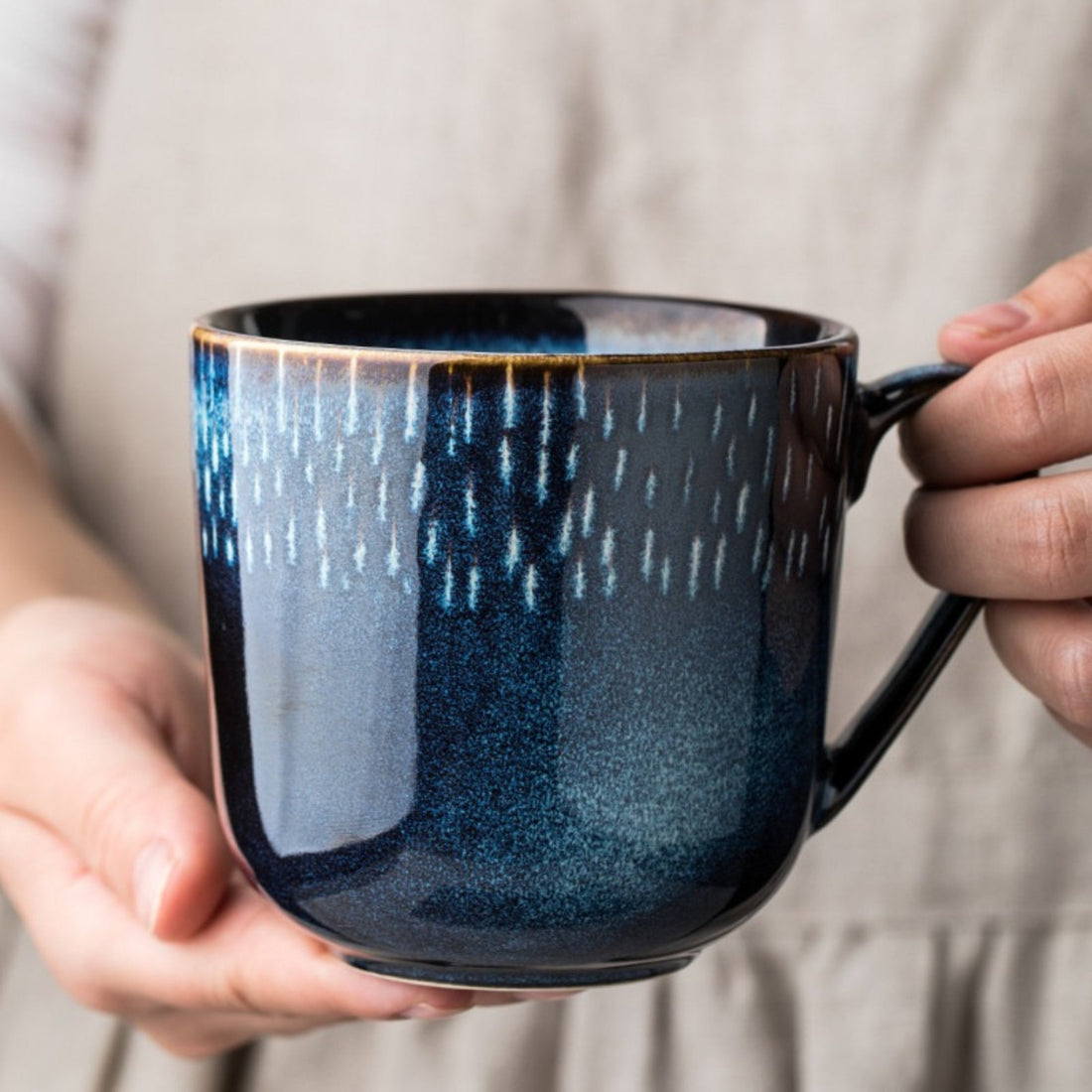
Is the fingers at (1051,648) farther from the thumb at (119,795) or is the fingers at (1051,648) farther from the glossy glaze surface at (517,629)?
the thumb at (119,795)

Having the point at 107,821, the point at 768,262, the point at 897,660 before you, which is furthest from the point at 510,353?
the point at 768,262

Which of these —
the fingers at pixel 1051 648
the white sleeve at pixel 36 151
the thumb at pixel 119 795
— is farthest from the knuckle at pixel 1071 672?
the white sleeve at pixel 36 151

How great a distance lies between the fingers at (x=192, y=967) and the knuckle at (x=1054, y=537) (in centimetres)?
27

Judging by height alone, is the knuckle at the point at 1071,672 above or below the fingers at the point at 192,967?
above

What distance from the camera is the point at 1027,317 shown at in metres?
0.57

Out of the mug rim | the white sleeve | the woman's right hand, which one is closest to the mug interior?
the mug rim

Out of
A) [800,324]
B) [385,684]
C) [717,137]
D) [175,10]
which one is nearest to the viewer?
[385,684]

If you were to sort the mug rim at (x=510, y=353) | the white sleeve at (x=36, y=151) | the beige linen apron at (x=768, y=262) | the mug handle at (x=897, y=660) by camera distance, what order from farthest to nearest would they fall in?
the white sleeve at (x=36, y=151), the beige linen apron at (x=768, y=262), the mug handle at (x=897, y=660), the mug rim at (x=510, y=353)

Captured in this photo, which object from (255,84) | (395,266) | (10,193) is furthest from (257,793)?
(10,193)

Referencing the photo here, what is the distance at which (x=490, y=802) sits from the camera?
16.7 inches

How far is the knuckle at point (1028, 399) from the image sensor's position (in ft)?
1.64

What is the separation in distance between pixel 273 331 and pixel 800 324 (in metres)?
0.21

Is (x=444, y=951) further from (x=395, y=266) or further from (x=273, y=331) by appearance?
(x=395, y=266)

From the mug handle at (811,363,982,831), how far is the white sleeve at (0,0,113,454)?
0.70m
